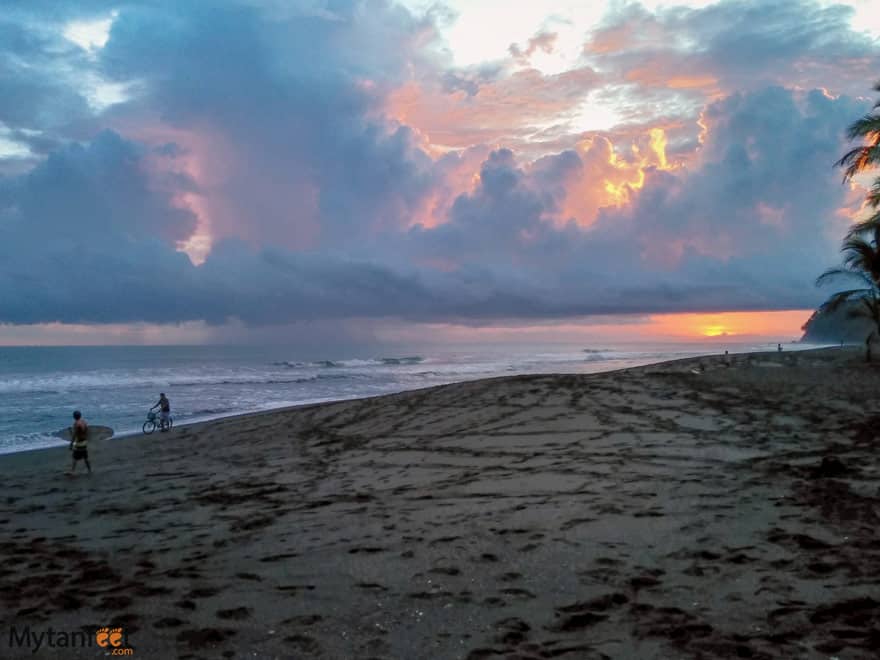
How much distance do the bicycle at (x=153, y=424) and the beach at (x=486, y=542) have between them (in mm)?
6067

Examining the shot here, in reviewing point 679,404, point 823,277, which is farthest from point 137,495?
point 823,277

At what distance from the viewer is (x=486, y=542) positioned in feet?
21.8

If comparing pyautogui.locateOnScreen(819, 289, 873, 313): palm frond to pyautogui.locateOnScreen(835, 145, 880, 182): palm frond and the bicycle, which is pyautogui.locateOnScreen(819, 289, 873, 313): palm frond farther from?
the bicycle

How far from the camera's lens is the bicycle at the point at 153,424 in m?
20.8

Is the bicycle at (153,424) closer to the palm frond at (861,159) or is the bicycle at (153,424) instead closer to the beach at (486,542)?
the beach at (486,542)

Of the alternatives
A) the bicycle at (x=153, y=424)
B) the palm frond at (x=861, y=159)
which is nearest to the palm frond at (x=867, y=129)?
the palm frond at (x=861, y=159)

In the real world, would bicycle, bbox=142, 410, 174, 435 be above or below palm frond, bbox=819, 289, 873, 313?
below

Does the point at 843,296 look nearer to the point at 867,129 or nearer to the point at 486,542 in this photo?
the point at 867,129

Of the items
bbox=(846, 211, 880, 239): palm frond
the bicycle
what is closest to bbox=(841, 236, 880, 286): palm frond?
bbox=(846, 211, 880, 239): palm frond

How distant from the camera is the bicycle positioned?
2081 cm

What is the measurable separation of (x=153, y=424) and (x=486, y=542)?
17.7m

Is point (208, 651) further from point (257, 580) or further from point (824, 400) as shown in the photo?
point (824, 400)

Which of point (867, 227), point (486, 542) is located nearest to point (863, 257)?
point (867, 227)

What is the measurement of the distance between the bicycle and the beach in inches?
239
